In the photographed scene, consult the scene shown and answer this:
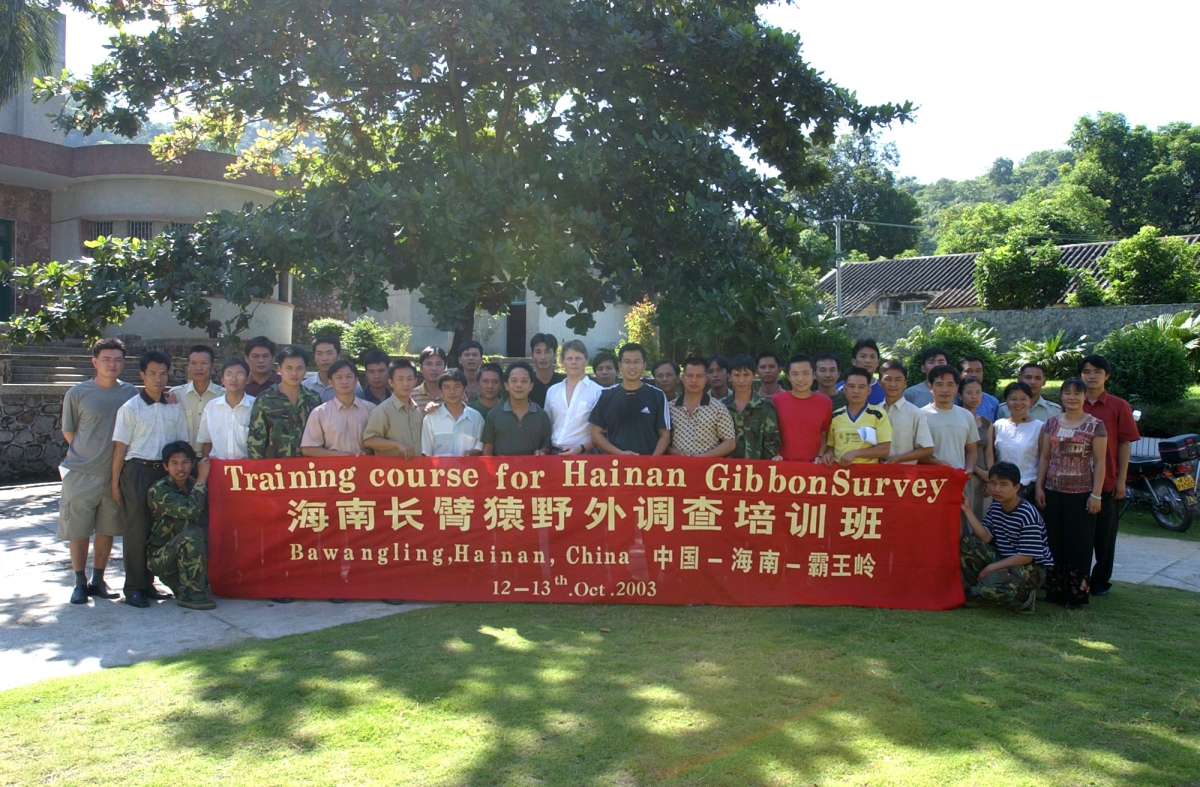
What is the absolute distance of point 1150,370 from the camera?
1148cm

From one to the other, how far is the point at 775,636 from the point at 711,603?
0.84 meters

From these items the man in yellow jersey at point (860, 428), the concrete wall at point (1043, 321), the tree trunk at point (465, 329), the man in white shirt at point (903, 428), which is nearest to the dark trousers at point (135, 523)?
the tree trunk at point (465, 329)

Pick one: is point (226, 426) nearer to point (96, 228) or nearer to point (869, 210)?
point (96, 228)

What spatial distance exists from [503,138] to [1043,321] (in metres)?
11.3

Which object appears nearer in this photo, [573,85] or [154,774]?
[154,774]

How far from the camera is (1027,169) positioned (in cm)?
7981

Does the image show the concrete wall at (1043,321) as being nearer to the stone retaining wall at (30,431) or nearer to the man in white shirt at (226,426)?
the man in white shirt at (226,426)

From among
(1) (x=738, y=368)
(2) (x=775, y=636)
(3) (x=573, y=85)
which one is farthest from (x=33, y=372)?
(2) (x=775, y=636)

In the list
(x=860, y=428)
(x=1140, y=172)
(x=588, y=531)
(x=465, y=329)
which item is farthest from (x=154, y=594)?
(x=1140, y=172)

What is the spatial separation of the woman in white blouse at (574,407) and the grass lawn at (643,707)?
1.39 metres

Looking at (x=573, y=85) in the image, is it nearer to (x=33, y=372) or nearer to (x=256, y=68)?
(x=256, y=68)

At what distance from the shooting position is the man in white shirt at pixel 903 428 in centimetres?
616

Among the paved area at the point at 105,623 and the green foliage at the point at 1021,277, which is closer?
the paved area at the point at 105,623

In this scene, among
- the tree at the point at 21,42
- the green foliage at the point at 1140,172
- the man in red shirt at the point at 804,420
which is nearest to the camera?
the man in red shirt at the point at 804,420
